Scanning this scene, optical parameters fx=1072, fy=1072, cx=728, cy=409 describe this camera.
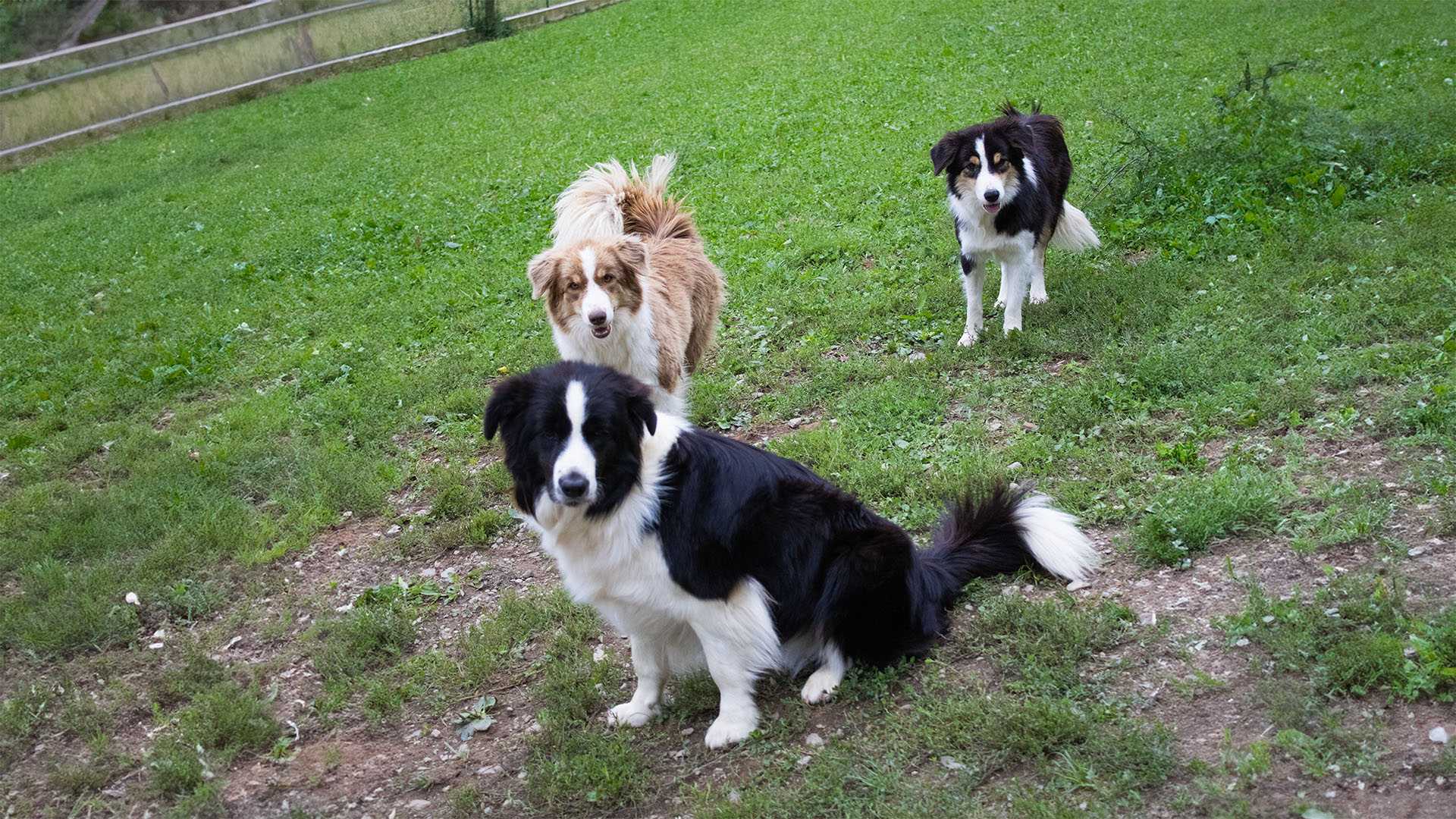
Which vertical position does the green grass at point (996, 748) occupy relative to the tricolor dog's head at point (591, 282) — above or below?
below

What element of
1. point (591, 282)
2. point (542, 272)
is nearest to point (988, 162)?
point (591, 282)

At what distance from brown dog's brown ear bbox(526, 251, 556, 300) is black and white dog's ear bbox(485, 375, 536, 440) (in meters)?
2.58

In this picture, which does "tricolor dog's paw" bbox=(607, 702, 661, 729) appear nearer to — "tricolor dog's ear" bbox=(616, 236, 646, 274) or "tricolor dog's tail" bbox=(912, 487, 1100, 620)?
"tricolor dog's tail" bbox=(912, 487, 1100, 620)

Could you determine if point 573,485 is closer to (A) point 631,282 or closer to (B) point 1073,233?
(A) point 631,282

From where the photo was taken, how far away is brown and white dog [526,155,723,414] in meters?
5.96

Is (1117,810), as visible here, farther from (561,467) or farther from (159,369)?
(159,369)

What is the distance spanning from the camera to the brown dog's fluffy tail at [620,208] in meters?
6.88

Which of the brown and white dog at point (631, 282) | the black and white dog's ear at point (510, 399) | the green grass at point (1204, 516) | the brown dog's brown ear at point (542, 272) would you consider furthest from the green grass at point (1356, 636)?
the brown dog's brown ear at point (542, 272)

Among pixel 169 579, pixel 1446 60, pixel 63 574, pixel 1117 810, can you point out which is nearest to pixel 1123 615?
pixel 1117 810

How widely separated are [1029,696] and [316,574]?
3.63 metres

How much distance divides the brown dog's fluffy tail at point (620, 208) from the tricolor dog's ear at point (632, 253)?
73 cm

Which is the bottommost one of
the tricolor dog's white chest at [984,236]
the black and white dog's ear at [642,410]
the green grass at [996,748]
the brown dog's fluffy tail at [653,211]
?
the green grass at [996,748]

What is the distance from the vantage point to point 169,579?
539cm

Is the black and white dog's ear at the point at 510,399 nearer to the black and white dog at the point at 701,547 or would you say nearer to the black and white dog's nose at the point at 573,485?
the black and white dog at the point at 701,547
